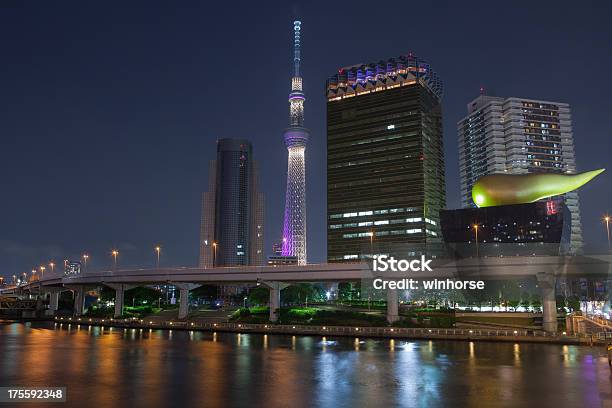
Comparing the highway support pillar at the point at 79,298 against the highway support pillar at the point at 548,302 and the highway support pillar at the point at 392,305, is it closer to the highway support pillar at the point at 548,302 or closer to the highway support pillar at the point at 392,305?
the highway support pillar at the point at 392,305

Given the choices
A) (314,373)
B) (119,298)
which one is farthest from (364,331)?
(119,298)

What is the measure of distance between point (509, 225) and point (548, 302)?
289ft

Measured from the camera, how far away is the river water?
27797 millimetres

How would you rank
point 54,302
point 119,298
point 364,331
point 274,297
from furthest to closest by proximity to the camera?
point 54,302 < point 119,298 < point 274,297 < point 364,331

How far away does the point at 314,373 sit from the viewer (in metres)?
36.2

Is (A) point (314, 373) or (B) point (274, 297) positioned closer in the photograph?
(A) point (314, 373)

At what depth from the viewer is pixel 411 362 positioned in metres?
41.6

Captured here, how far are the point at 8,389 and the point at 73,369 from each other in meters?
7.46

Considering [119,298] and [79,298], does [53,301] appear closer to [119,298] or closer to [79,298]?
[79,298]

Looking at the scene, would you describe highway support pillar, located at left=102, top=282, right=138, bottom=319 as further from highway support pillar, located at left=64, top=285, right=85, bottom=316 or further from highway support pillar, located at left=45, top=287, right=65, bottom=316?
highway support pillar, located at left=45, top=287, right=65, bottom=316

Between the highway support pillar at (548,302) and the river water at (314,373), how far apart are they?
677 centimetres

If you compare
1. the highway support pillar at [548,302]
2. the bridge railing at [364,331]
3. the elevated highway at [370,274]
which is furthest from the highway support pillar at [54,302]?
the highway support pillar at [548,302]

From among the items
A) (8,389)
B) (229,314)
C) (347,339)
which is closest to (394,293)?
(347,339)

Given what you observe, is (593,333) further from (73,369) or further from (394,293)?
(73,369)
